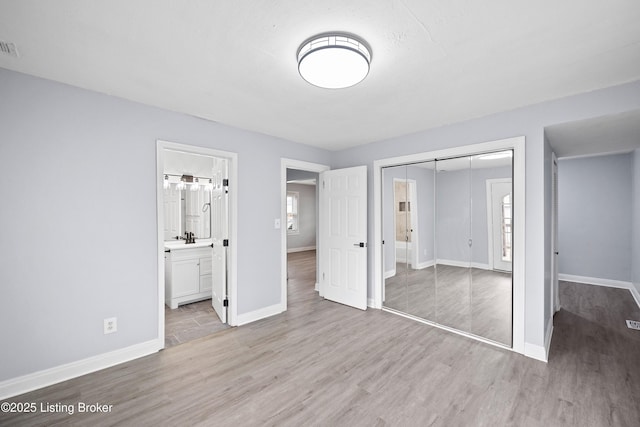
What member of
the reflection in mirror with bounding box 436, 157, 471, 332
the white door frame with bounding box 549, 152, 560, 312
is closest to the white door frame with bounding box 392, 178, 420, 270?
the reflection in mirror with bounding box 436, 157, 471, 332

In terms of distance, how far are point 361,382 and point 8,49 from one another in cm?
350

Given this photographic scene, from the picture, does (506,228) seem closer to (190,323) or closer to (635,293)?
(635,293)

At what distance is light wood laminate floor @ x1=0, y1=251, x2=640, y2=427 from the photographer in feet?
6.04

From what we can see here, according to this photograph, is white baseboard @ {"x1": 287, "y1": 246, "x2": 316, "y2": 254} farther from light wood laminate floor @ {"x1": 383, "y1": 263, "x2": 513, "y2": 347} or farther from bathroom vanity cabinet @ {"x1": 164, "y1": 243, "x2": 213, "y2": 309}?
light wood laminate floor @ {"x1": 383, "y1": 263, "x2": 513, "y2": 347}

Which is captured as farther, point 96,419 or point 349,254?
point 349,254

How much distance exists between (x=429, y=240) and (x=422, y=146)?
48.4 inches

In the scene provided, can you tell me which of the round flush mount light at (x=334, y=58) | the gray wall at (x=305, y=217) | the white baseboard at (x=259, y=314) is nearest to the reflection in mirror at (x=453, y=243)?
the round flush mount light at (x=334, y=58)

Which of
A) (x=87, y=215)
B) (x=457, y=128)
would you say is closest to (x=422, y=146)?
(x=457, y=128)

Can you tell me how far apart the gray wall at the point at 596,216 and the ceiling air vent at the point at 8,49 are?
7.86 meters

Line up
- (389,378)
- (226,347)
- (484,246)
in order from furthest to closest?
1. (484,246)
2. (226,347)
3. (389,378)

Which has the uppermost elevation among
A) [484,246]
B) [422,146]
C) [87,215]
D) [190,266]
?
[422,146]

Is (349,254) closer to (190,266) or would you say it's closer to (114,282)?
(190,266)

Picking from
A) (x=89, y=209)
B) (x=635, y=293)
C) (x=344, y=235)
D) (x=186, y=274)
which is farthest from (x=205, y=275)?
(x=635, y=293)

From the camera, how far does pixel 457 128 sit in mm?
3146
